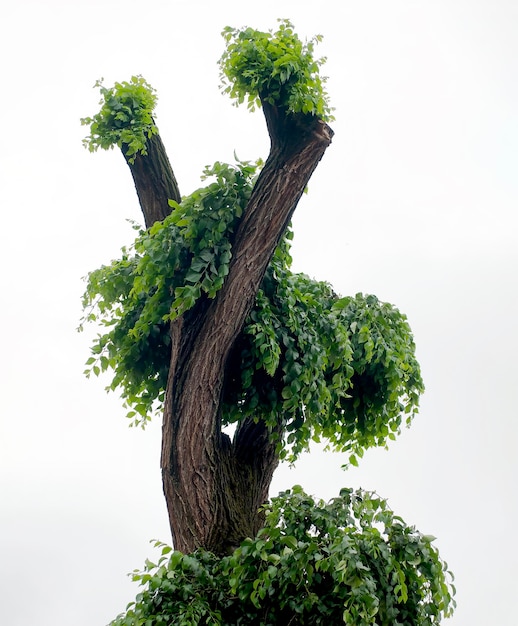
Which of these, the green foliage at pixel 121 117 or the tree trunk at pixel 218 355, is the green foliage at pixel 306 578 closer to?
the tree trunk at pixel 218 355

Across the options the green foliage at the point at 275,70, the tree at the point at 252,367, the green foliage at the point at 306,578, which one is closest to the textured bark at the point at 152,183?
the tree at the point at 252,367

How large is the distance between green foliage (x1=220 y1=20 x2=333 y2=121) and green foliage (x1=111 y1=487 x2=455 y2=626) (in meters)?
1.92

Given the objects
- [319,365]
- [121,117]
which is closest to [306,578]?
[319,365]

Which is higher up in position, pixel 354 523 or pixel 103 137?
pixel 103 137

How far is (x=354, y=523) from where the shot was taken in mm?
3434

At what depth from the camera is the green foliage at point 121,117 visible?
4.26 meters

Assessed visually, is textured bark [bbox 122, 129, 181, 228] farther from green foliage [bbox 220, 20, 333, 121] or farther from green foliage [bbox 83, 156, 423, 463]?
green foliage [bbox 220, 20, 333, 121]

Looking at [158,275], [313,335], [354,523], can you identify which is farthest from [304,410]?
[158,275]

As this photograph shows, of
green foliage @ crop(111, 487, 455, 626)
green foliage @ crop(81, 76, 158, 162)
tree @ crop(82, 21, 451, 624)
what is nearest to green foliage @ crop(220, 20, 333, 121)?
tree @ crop(82, 21, 451, 624)

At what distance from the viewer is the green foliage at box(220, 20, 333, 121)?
367 cm

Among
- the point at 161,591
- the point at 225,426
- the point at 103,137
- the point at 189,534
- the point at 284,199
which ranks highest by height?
the point at 103,137

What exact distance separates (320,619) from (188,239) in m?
1.84

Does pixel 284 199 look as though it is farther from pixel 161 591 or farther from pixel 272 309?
pixel 161 591

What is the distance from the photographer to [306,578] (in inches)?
131
